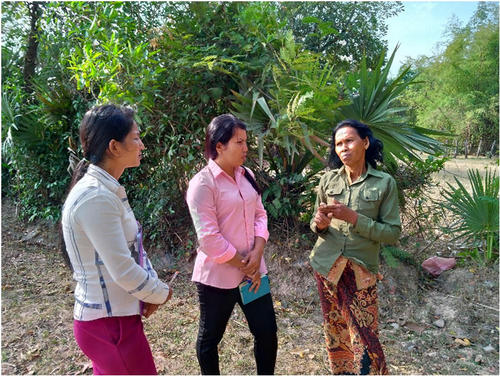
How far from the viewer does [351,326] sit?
1857mm

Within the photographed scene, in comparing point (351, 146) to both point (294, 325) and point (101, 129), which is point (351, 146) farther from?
point (294, 325)

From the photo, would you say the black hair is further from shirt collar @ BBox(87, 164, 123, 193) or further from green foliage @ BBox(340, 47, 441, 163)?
green foliage @ BBox(340, 47, 441, 163)

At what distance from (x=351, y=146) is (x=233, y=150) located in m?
0.63

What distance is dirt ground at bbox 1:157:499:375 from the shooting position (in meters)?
2.58

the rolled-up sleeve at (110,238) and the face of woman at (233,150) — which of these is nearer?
the rolled-up sleeve at (110,238)

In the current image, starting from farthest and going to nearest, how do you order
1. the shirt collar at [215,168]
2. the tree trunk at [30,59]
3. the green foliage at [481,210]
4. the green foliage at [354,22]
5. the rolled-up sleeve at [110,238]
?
the green foliage at [354,22]
the tree trunk at [30,59]
the green foliage at [481,210]
the shirt collar at [215,168]
the rolled-up sleeve at [110,238]

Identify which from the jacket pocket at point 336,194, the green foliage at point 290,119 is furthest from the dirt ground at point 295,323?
the jacket pocket at point 336,194

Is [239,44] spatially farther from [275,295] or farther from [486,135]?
[486,135]

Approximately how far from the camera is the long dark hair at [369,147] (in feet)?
6.31

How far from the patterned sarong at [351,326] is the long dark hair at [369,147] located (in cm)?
60

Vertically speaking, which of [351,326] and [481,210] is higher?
[481,210]

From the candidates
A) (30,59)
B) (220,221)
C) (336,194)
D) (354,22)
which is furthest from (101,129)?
(354,22)

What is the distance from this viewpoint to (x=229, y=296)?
184 centimetres

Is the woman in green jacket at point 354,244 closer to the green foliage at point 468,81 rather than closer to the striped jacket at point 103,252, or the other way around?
the striped jacket at point 103,252
